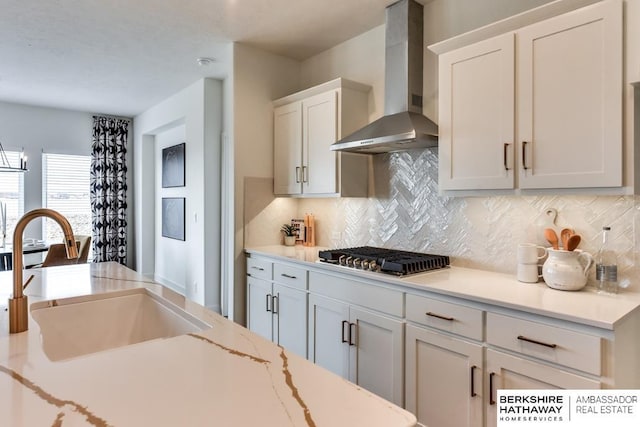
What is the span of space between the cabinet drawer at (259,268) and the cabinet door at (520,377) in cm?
180

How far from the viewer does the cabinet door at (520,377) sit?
1.50 m

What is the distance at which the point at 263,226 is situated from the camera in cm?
357

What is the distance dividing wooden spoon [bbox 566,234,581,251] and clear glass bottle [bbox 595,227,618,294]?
122 millimetres

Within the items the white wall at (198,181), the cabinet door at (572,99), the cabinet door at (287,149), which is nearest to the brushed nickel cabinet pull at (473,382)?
the cabinet door at (572,99)

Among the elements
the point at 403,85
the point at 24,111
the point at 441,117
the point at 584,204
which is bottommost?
the point at 584,204

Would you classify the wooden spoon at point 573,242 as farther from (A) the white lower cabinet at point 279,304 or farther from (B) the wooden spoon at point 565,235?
(A) the white lower cabinet at point 279,304

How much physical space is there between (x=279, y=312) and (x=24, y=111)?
5.09 m

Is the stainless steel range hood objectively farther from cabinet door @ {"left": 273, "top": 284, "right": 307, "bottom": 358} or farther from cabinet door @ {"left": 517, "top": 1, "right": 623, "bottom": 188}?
cabinet door @ {"left": 273, "top": 284, "right": 307, "bottom": 358}

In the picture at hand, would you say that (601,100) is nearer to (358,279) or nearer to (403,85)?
(403,85)

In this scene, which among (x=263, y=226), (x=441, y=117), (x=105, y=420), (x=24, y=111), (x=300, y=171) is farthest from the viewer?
(x=24, y=111)

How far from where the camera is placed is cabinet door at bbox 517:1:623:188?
165 cm

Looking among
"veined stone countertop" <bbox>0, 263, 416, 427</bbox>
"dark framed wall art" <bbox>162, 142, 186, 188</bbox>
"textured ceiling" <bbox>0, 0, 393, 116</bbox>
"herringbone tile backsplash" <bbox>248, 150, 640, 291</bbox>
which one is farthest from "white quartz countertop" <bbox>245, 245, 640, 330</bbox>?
"dark framed wall art" <bbox>162, 142, 186, 188</bbox>

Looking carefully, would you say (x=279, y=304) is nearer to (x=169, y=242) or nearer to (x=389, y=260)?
(x=389, y=260)

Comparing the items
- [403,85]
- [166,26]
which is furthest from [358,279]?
[166,26]
